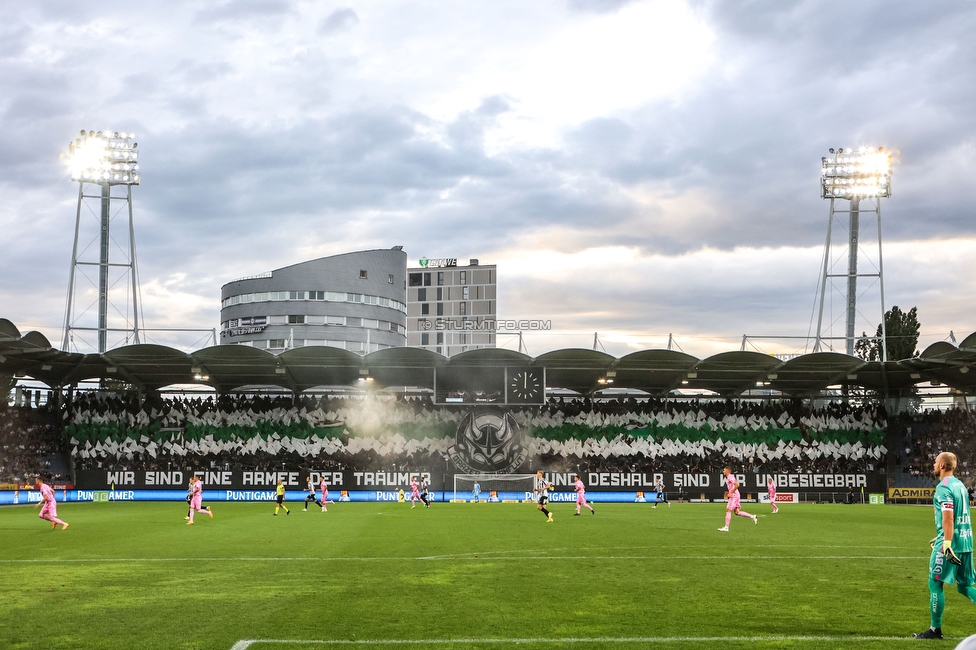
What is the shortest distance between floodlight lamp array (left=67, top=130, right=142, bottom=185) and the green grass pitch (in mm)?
39223

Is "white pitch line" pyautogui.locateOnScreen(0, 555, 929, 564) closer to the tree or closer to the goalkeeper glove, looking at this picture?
the goalkeeper glove

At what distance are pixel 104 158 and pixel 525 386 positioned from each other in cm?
3326

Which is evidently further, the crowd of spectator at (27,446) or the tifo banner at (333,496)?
the tifo banner at (333,496)

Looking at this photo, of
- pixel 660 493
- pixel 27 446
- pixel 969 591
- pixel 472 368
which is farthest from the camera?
pixel 472 368

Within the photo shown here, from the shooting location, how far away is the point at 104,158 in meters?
59.8

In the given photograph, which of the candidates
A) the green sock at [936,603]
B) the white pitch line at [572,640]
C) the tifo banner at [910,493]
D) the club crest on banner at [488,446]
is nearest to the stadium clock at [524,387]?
the club crest on banner at [488,446]

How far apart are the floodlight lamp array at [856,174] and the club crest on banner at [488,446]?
1124 inches

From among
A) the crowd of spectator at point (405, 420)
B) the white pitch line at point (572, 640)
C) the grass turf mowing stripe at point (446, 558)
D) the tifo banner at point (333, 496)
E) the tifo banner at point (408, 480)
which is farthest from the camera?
the crowd of spectator at point (405, 420)

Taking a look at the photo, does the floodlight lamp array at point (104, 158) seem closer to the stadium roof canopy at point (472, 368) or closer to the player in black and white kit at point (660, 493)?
the stadium roof canopy at point (472, 368)

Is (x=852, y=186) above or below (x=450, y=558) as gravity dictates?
above

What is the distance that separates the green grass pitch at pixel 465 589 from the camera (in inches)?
410

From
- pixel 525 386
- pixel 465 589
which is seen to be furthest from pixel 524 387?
pixel 465 589

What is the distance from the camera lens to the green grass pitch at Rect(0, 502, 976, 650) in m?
10.4

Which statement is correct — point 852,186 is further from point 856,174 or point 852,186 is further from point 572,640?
point 572,640
